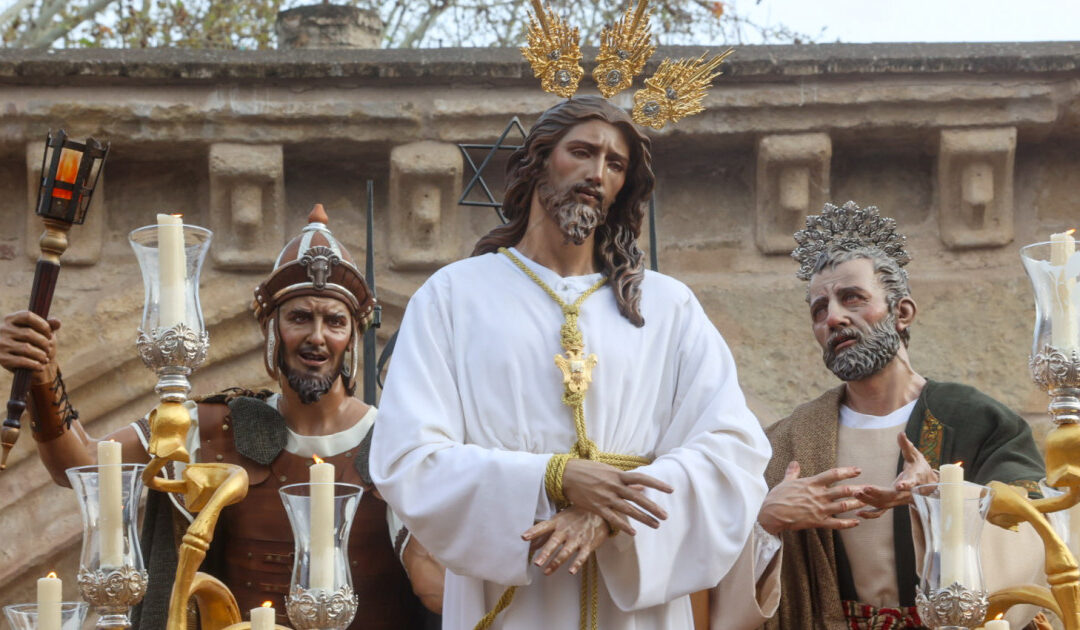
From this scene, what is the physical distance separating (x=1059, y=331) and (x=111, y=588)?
5.91 feet

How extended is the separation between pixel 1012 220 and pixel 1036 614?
2596 millimetres

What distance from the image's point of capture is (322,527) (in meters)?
3.61

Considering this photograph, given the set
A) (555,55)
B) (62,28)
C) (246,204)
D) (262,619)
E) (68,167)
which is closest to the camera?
(262,619)

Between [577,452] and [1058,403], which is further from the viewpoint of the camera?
[577,452]

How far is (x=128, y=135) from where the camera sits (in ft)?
22.0

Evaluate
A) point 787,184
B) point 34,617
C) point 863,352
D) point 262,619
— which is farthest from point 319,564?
point 787,184

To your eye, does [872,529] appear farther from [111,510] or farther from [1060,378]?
[111,510]

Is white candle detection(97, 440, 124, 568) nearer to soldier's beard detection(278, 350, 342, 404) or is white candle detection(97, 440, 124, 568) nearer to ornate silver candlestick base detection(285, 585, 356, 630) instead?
ornate silver candlestick base detection(285, 585, 356, 630)

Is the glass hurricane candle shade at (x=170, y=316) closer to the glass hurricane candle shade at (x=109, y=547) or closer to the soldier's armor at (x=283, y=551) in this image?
the glass hurricane candle shade at (x=109, y=547)

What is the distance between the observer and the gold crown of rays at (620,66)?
180 inches

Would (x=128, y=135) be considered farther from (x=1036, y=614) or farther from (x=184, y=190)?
(x=1036, y=614)

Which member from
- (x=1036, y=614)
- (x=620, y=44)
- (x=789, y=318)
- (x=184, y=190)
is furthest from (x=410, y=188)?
(x=1036, y=614)

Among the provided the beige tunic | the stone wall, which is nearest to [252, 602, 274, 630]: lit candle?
the beige tunic

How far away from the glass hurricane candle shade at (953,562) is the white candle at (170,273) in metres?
1.42
